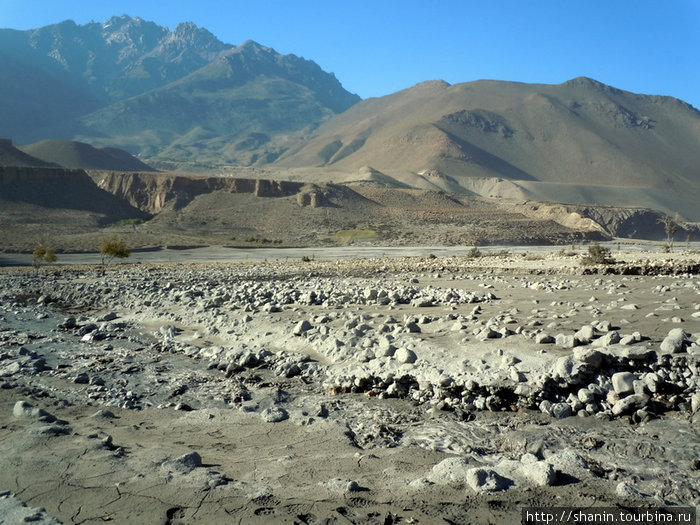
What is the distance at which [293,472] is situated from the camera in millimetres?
5082

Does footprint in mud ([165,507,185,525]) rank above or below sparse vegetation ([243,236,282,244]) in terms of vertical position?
below

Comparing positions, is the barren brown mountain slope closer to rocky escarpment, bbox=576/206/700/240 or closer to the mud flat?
rocky escarpment, bbox=576/206/700/240

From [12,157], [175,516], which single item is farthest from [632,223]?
[12,157]

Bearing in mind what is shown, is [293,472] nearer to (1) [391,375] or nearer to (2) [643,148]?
(1) [391,375]

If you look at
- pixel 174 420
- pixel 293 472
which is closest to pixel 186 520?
pixel 293 472

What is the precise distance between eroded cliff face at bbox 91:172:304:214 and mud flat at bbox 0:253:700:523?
6981 centimetres

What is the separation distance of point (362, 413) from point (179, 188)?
7915 centimetres

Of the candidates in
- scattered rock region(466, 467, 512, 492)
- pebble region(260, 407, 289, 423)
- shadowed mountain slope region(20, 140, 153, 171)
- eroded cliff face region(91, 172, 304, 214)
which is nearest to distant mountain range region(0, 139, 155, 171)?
shadowed mountain slope region(20, 140, 153, 171)

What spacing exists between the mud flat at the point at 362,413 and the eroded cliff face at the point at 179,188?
6981 cm

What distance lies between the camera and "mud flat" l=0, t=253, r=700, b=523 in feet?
14.9

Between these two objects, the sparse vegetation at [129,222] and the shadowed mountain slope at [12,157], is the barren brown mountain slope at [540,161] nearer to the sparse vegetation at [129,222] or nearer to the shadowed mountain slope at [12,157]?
the sparse vegetation at [129,222]

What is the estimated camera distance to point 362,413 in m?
6.69

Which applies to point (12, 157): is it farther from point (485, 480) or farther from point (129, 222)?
point (485, 480)

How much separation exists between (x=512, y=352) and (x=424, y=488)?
3514 mm
